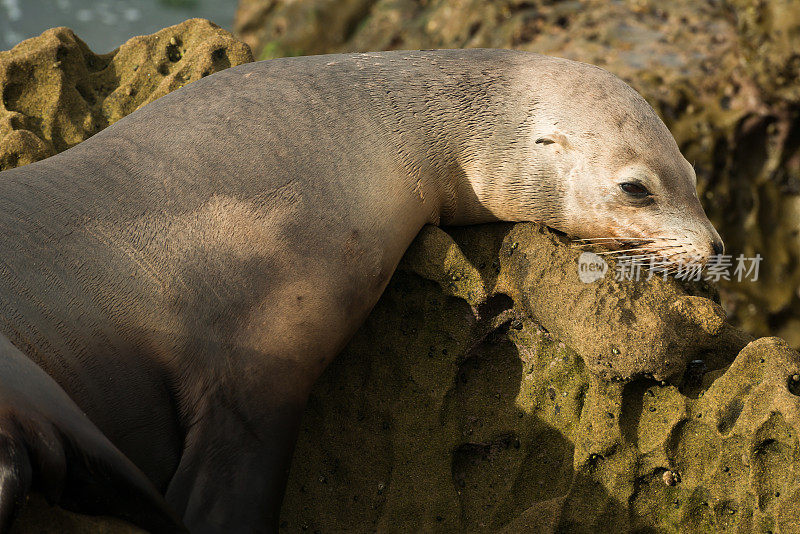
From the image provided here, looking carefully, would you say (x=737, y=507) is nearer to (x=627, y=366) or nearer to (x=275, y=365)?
(x=627, y=366)

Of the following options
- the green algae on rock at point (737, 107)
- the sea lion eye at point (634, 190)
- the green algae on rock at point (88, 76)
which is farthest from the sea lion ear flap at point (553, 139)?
the green algae on rock at point (737, 107)

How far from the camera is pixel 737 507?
2.90m

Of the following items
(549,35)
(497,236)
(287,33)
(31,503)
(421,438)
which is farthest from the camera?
(287,33)

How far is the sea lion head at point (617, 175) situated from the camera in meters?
3.71

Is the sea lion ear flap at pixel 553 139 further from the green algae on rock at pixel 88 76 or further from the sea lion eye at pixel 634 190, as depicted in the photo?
the green algae on rock at pixel 88 76

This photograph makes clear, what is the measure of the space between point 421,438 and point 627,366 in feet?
3.00

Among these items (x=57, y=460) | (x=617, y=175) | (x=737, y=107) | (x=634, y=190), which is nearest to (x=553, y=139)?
(x=617, y=175)

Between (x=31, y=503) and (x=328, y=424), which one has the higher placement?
(x=31, y=503)

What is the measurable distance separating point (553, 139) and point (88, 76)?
2778mm

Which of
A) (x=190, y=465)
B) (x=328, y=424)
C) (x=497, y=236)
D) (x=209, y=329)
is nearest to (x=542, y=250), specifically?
(x=497, y=236)

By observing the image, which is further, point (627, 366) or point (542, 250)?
point (542, 250)

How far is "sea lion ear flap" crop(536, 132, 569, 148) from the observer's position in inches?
149

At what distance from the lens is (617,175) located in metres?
3.71

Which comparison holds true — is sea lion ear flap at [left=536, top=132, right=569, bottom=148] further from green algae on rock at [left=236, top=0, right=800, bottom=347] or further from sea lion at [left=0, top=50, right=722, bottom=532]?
green algae on rock at [left=236, top=0, right=800, bottom=347]
